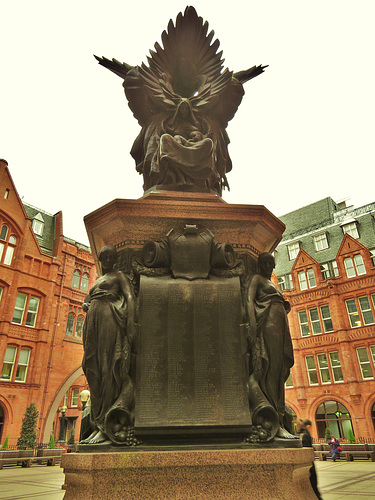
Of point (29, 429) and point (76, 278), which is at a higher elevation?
point (76, 278)

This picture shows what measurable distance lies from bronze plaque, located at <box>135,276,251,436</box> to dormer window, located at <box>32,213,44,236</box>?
30.1 meters

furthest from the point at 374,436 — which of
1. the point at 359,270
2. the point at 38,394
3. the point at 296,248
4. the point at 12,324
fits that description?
the point at 12,324

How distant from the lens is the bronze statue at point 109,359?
3.34 metres

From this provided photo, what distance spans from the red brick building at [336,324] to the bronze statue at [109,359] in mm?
25744

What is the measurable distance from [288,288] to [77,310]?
1895 centimetres

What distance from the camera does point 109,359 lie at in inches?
141

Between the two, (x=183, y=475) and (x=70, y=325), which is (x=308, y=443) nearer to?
(x=183, y=475)

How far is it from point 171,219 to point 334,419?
27.1 m

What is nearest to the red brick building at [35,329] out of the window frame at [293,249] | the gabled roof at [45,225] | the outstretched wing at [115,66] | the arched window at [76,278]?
the arched window at [76,278]

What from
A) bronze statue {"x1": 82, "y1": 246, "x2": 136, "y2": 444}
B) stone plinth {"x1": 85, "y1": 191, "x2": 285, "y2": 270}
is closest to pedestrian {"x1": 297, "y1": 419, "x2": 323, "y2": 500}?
bronze statue {"x1": 82, "y1": 246, "x2": 136, "y2": 444}

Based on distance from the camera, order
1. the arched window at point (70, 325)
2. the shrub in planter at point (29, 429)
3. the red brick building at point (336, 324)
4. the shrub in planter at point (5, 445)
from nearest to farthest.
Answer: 1. the shrub in planter at point (5, 445)
2. the shrub in planter at point (29, 429)
3. the red brick building at point (336, 324)
4. the arched window at point (70, 325)

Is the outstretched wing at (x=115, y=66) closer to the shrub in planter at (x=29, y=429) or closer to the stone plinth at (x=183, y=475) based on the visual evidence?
the stone plinth at (x=183, y=475)

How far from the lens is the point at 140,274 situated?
13.2ft

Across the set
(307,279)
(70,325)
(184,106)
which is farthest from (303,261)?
(184,106)
